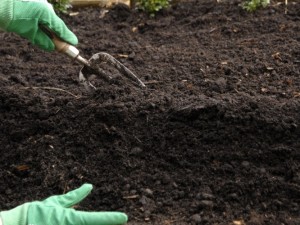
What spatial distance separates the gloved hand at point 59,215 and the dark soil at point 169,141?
38cm

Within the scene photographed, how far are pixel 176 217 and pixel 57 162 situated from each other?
0.75 metres

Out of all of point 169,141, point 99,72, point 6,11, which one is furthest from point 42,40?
point 169,141

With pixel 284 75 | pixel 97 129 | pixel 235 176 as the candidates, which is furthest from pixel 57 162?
pixel 284 75

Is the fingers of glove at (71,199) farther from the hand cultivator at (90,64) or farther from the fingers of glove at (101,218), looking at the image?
the hand cultivator at (90,64)

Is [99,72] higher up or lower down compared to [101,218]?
higher up

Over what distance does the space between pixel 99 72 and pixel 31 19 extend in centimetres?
55

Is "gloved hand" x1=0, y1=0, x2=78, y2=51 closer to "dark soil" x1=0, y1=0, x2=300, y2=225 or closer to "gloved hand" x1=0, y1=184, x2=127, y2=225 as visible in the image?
"dark soil" x1=0, y1=0, x2=300, y2=225

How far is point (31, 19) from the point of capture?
3293mm

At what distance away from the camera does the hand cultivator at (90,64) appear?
3.43 meters

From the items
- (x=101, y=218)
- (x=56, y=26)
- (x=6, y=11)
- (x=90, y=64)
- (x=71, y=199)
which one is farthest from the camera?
(x=90, y=64)

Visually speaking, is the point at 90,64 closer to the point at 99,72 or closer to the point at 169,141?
the point at 99,72

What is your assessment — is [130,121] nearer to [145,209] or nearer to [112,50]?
[145,209]

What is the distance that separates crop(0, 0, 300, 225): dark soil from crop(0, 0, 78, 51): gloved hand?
401 mm

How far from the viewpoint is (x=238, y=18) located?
494cm
